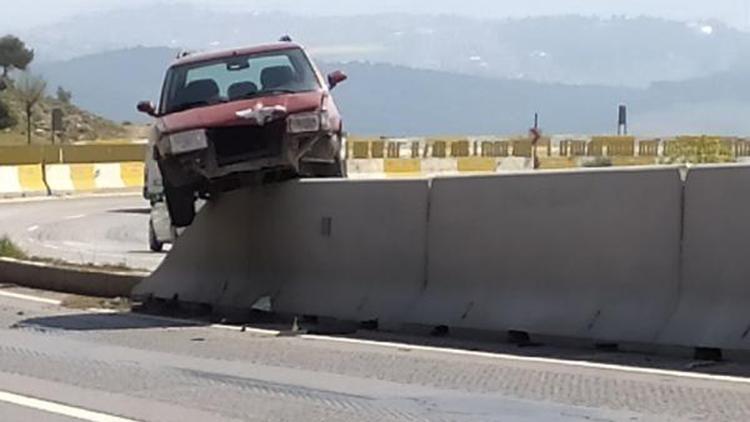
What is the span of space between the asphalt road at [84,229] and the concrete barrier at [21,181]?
1534mm

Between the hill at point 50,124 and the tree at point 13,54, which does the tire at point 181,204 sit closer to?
the hill at point 50,124

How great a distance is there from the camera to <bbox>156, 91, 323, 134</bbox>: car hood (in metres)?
15.4

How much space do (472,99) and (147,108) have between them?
11031 centimetres

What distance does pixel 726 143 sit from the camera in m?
46.9

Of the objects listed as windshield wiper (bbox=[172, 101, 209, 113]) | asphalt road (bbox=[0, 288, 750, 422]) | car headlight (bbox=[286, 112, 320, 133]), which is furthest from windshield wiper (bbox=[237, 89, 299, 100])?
asphalt road (bbox=[0, 288, 750, 422])

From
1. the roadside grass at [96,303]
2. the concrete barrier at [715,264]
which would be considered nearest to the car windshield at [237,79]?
the roadside grass at [96,303]

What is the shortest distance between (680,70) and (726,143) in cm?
8217

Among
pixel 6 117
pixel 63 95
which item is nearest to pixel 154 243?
pixel 6 117

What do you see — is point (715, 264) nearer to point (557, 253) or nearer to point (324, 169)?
point (557, 253)

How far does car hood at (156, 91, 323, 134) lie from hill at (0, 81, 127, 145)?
209 feet

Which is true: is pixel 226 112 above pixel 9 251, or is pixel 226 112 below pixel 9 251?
above

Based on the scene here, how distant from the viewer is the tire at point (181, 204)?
15898mm

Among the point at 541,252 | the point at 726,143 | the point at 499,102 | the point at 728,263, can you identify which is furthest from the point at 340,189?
the point at 499,102

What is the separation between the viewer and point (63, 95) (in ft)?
351
